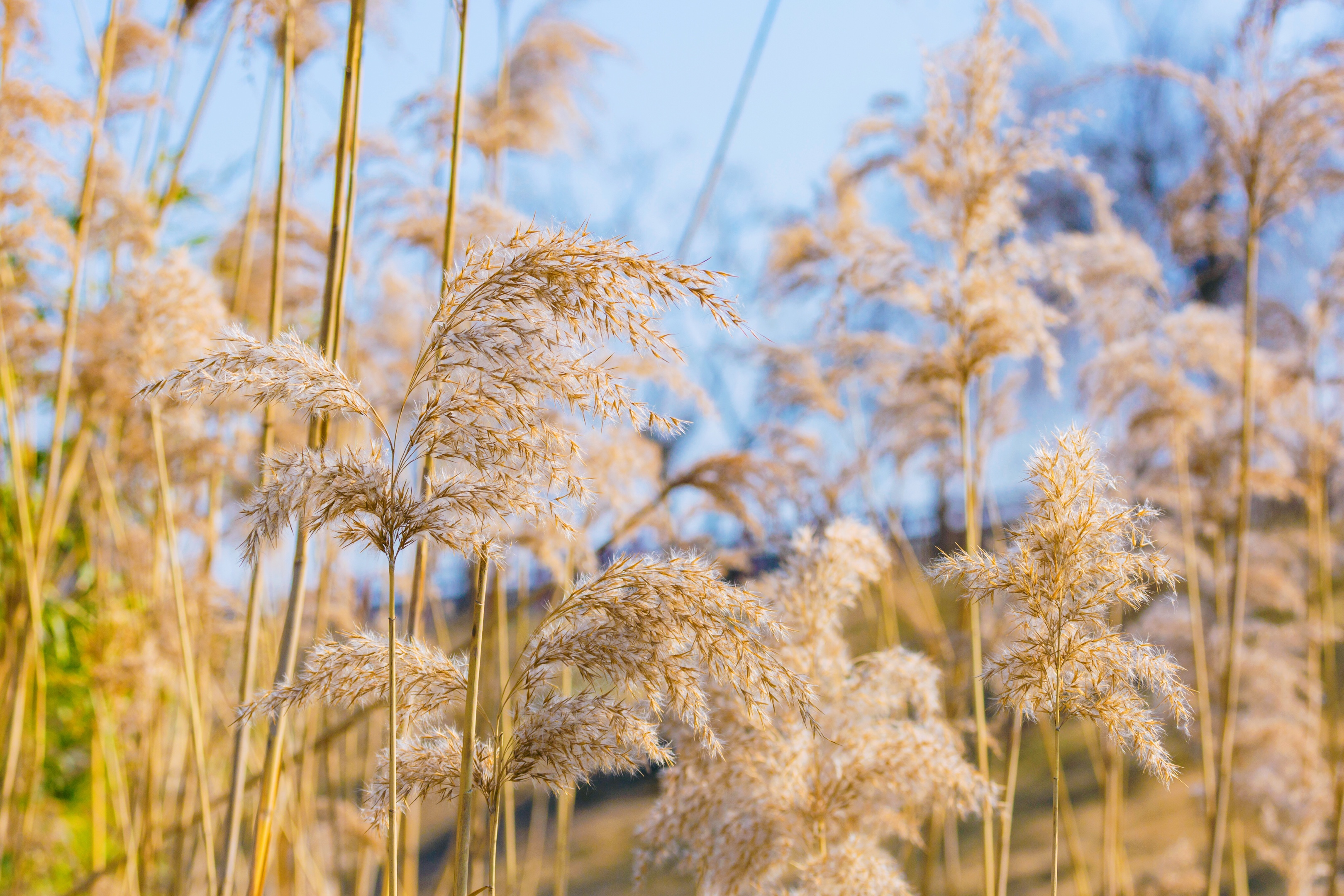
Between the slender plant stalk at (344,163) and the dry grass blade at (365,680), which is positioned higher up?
the slender plant stalk at (344,163)

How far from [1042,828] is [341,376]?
825cm

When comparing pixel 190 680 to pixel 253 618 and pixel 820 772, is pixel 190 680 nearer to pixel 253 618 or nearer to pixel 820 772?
pixel 253 618

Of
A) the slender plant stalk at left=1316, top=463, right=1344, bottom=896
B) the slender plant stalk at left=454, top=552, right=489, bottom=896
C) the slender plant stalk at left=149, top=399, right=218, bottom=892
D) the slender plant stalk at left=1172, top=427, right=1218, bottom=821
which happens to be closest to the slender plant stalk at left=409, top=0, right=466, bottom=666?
the slender plant stalk at left=454, top=552, right=489, bottom=896

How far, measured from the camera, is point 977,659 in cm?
279

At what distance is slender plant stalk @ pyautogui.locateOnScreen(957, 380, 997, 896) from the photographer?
230 centimetres

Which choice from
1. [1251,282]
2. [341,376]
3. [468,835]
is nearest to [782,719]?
[468,835]

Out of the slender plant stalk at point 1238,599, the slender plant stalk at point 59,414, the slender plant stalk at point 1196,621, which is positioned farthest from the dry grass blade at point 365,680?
the slender plant stalk at point 1196,621

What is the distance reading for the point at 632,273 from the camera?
1.39m

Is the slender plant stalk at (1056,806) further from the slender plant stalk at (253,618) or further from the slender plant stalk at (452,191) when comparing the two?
the slender plant stalk at (253,618)

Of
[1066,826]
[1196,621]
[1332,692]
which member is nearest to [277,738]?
[1196,621]

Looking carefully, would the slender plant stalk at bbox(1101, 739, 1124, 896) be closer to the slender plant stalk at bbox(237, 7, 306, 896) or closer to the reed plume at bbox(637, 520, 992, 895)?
the reed plume at bbox(637, 520, 992, 895)

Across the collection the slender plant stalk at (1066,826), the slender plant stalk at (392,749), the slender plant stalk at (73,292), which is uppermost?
the slender plant stalk at (73,292)

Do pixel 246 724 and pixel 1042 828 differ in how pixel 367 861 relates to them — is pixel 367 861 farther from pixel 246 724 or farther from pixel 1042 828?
pixel 1042 828

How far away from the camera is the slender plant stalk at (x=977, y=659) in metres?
2.30
